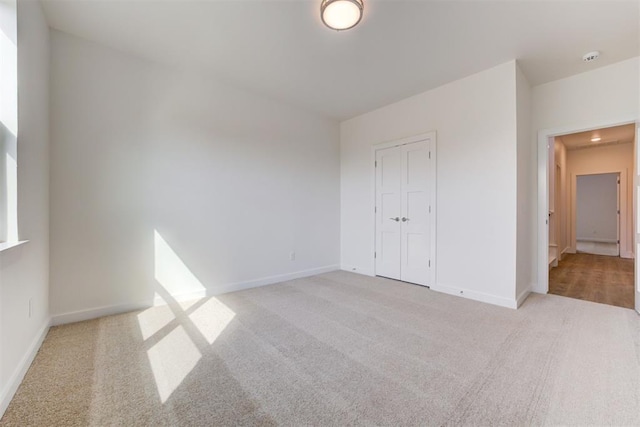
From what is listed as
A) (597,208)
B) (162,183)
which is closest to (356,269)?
(162,183)

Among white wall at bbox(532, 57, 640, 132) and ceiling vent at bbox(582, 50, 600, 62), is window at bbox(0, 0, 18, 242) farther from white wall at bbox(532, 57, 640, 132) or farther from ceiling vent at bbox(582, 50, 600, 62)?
white wall at bbox(532, 57, 640, 132)

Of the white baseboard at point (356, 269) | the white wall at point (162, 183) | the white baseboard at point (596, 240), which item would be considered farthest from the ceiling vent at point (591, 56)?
the white baseboard at point (596, 240)

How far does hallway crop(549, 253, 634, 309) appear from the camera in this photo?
3385 mm

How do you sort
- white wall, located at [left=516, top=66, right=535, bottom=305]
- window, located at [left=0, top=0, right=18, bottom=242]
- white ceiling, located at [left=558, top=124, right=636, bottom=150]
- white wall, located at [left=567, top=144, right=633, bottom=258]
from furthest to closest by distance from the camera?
white wall, located at [left=567, top=144, right=633, bottom=258] < white ceiling, located at [left=558, top=124, right=636, bottom=150] < white wall, located at [left=516, top=66, right=535, bottom=305] < window, located at [left=0, top=0, right=18, bottom=242]

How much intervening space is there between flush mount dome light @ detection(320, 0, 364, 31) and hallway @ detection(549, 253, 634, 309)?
402 cm

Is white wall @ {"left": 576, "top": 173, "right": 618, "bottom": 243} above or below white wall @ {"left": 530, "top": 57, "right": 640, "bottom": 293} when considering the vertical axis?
below

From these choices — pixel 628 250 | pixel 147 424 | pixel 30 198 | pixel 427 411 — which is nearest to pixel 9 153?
pixel 30 198

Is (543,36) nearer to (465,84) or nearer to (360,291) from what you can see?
(465,84)

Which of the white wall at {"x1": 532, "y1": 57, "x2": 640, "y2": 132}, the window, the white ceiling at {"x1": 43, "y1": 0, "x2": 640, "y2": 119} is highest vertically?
the white ceiling at {"x1": 43, "y1": 0, "x2": 640, "y2": 119}

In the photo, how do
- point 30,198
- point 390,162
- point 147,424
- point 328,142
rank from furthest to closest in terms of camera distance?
point 328,142 < point 390,162 < point 30,198 < point 147,424

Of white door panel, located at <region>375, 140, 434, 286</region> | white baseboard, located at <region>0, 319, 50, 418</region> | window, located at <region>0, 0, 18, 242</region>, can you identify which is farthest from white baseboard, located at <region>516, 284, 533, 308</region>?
window, located at <region>0, 0, 18, 242</region>

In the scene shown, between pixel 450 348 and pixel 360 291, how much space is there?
5.21ft

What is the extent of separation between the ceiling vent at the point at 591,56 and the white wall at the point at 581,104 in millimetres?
200

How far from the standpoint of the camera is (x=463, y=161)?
3490mm
